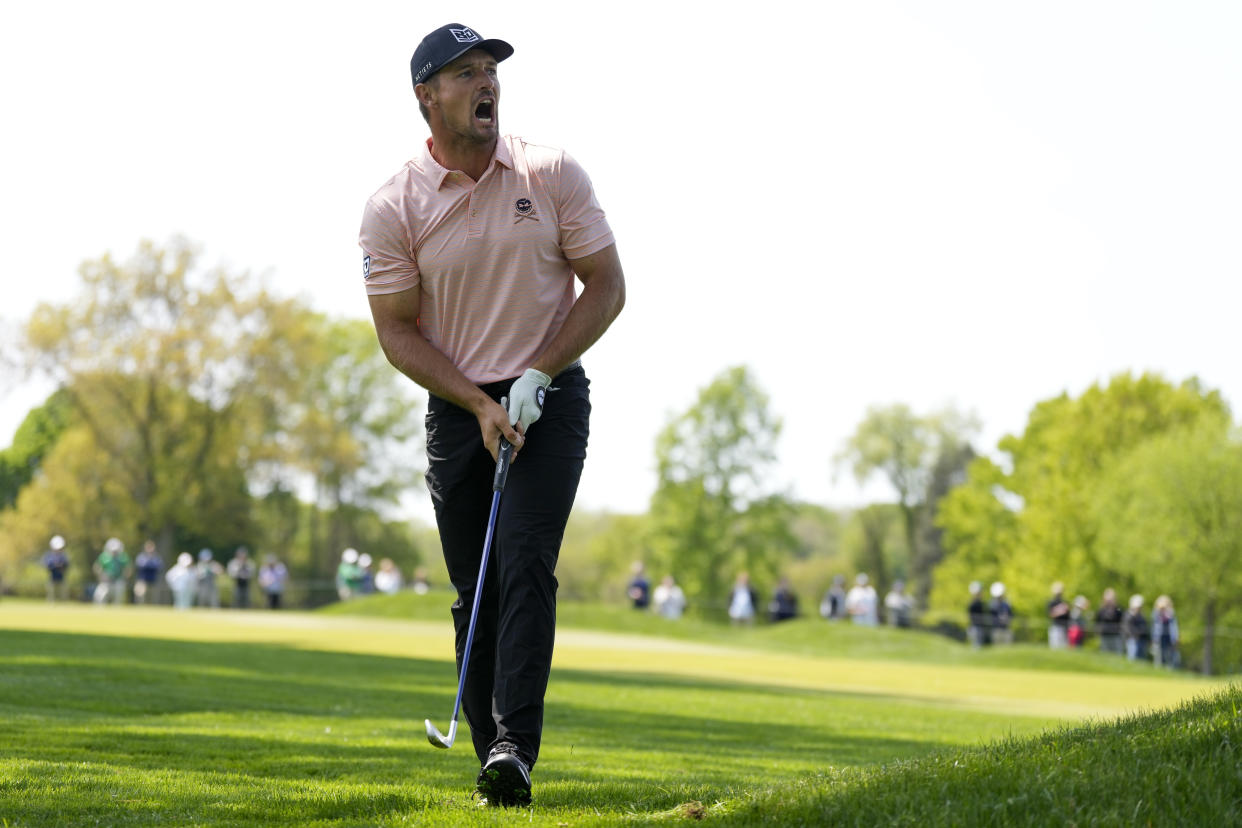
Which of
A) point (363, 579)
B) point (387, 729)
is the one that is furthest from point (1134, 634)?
point (387, 729)

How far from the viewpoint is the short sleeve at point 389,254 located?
570 cm

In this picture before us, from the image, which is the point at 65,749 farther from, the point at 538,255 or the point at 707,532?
the point at 707,532

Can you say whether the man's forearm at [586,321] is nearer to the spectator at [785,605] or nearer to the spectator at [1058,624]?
the spectator at [1058,624]

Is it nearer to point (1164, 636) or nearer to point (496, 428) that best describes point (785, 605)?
point (1164, 636)

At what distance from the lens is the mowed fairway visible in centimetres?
529

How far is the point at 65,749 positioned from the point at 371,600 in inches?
1390

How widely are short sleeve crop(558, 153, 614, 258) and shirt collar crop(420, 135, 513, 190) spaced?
0.68 feet

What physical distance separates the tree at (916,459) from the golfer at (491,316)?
78002mm

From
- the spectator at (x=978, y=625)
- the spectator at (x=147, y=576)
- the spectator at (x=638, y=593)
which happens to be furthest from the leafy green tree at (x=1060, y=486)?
the spectator at (x=147, y=576)

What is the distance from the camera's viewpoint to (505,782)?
510 cm

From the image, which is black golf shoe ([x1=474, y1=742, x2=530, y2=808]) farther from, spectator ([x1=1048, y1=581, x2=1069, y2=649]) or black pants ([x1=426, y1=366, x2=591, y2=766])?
spectator ([x1=1048, y1=581, x2=1069, y2=649])

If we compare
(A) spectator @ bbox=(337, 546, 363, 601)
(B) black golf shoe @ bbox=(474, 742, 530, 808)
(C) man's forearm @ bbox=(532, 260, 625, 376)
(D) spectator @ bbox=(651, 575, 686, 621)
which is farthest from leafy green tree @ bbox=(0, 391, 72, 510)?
(B) black golf shoe @ bbox=(474, 742, 530, 808)

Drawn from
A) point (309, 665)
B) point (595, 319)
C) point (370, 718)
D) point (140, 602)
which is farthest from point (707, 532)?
point (595, 319)

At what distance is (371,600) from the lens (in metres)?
41.8
